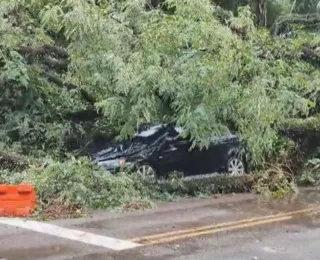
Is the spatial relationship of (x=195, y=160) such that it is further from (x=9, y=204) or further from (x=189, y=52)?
(x=9, y=204)

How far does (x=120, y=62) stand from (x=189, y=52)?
4.29 ft

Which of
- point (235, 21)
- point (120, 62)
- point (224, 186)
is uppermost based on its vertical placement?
point (235, 21)

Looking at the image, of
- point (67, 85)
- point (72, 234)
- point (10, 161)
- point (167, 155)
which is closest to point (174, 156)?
point (167, 155)

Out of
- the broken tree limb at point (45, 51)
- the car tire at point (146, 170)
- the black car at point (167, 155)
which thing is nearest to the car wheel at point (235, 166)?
the black car at point (167, 155)

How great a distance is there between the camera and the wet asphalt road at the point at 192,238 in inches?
340

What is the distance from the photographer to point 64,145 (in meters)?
15.3

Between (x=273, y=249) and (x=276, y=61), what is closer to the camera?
(x=273, y=249)

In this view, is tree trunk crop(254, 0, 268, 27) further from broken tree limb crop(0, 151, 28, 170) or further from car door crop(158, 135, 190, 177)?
broken tree limb crop(0, 151, 28, 170)

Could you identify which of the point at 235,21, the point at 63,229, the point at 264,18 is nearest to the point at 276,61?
the point at 235,21

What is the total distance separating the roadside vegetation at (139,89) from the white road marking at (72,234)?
1119mm

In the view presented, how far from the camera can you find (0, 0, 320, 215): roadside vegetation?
480 inches

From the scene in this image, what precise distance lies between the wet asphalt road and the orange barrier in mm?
731

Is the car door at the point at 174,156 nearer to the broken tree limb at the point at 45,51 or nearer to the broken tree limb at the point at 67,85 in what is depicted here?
the broken tree limb at the point at 67,85

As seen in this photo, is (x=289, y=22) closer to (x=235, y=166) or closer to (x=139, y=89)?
(x=235, y=166)
